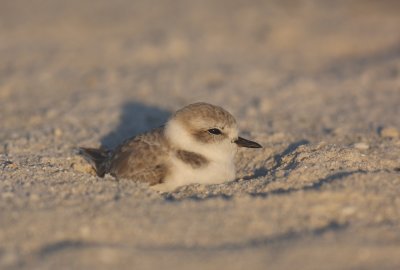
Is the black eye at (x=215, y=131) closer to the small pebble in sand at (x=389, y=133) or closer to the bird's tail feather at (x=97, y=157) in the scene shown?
the bird's tail feather at (x=97, y=157)

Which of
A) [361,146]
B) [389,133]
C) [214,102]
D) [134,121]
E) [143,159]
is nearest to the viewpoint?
[143,159]

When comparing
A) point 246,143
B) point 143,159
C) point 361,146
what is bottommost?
point 143,159

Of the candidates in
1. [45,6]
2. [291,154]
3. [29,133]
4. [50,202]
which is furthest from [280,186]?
[45,6]

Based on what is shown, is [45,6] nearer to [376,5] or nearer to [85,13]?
[85,13]

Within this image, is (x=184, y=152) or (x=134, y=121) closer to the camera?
(x=184, y=152)

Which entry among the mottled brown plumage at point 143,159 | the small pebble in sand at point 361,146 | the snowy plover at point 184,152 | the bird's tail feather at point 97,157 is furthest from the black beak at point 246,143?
the bird's tail feather at point 97,157

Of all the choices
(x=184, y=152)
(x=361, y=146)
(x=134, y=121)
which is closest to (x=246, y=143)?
(x=184, y=152)

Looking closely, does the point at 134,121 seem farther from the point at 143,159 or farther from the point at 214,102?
the point at 143,159
